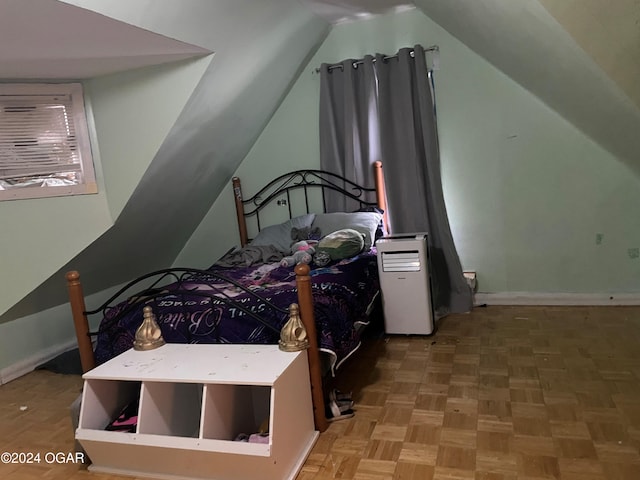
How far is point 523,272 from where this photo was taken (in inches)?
152

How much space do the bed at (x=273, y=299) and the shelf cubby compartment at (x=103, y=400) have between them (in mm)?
289

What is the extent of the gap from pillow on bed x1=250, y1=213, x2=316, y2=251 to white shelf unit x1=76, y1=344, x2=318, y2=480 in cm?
161

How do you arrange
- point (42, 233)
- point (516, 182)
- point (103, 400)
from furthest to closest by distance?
point (516, 182)
point (42, 233)
point (103, 400)

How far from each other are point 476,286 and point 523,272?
0.37 meters

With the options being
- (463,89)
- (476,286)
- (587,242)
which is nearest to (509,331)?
(476,286)

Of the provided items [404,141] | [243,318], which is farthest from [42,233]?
[404,141]

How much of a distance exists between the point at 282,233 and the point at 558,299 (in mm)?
2207

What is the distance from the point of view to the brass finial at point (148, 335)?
2.40 meters

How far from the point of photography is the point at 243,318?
2432 mm

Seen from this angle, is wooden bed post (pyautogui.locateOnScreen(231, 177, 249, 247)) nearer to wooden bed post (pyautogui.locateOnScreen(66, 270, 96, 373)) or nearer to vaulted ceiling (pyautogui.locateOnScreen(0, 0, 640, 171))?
vaulted ceiling (pyautogui.locateOnScreen(0, 0, 640, 171))

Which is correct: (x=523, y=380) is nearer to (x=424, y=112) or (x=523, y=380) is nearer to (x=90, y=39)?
(x=424, y=112)

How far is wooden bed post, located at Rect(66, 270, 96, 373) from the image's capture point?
245 centimetres

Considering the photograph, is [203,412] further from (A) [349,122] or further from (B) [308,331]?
(A) [349,122]

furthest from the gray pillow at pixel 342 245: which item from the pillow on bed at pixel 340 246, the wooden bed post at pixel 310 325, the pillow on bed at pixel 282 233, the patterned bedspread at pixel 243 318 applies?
the wooden bed post at pixel 310 325
